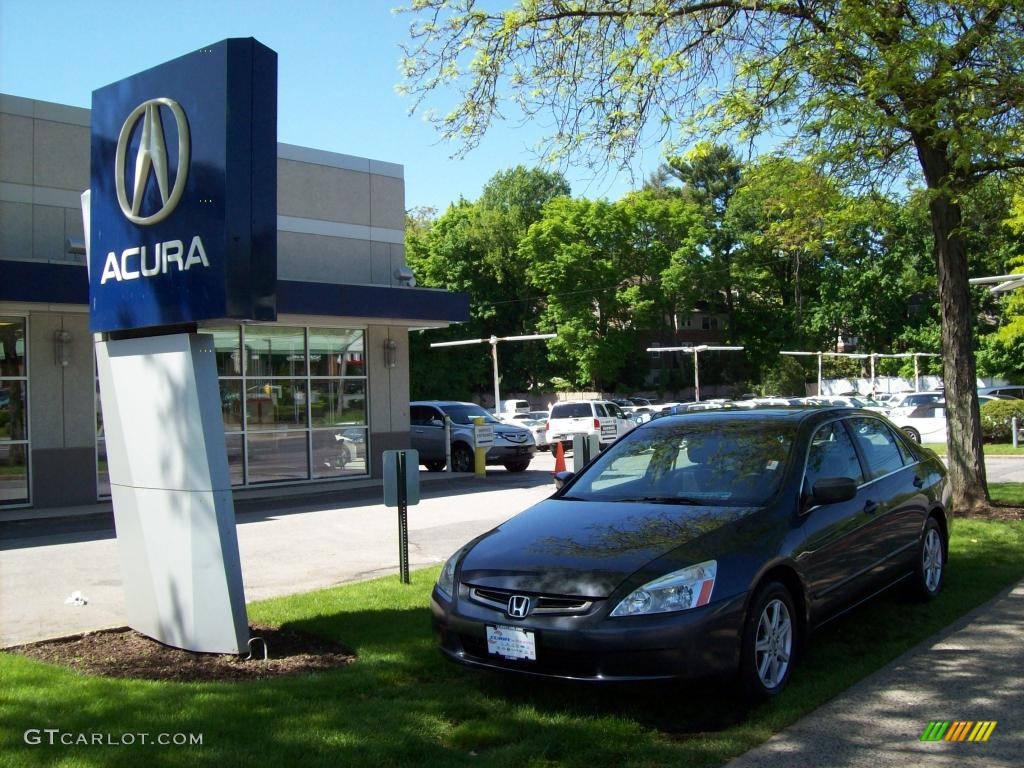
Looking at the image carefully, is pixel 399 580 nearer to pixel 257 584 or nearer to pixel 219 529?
pixel 257 584

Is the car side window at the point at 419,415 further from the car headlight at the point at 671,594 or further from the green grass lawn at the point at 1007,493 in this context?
the car headlight at the point at 671,594

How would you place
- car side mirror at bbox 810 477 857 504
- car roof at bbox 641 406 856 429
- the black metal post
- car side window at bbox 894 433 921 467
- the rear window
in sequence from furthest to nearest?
the rear window < the black metal post < car side window at bbox 894 433 921 467 < car roof at bbox 641 406 856 429 < car side mirror at bbox 810 477 857 504

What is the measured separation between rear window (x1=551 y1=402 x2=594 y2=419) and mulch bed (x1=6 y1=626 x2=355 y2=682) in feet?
85.1

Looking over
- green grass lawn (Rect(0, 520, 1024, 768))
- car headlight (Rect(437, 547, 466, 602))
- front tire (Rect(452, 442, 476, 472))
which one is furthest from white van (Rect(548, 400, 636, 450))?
car headlight (Rect(437, 547, 466, 602))

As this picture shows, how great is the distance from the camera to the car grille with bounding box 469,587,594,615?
15.8 feet

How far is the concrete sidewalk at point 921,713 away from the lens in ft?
14.3

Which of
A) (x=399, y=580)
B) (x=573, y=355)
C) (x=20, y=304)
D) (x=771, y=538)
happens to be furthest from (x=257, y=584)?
(x=573, y=355)

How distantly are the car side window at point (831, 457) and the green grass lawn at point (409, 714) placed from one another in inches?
43.5

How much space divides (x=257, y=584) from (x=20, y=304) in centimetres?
723

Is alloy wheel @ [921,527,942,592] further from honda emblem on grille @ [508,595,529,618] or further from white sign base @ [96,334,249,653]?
white sign base @ [96,334,249,653]

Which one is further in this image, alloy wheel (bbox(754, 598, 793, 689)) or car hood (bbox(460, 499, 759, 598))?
alloy wheel (bbox(754, 598, 793, 689))

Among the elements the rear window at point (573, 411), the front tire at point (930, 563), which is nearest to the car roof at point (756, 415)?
the front tire at point (930, 563)

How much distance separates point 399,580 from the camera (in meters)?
8.80

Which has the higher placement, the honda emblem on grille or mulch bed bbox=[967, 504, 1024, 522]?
the honda emblem on grille
